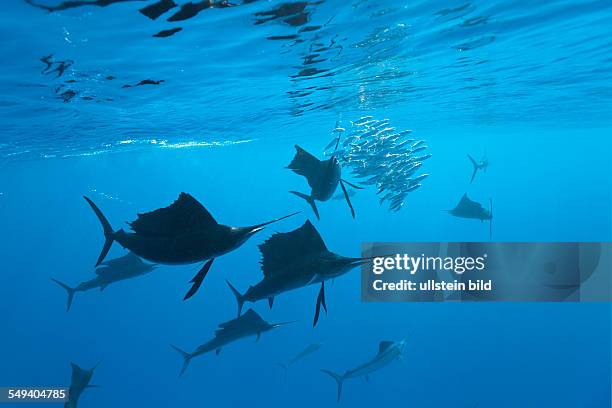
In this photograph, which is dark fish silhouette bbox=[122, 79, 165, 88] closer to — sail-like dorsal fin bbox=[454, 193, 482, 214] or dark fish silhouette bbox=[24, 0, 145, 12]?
dark fish silhouette bbox=[24, 0, 145, 12]

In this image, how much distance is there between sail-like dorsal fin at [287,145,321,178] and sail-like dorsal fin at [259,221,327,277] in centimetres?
162

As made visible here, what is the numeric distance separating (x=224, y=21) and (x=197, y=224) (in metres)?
5.90

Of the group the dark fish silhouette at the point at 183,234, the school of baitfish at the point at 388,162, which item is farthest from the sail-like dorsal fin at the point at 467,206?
the dark fish silhouette at the point at 183,234

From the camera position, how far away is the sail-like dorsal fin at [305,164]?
5.40 m

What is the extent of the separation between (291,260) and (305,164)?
72.4 inches

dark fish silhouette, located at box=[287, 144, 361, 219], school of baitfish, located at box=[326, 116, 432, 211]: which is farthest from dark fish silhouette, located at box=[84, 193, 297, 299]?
school of baitfish, located at box=[326, 116, 432, 211]

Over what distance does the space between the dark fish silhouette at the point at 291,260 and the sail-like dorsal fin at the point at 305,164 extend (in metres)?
1.62

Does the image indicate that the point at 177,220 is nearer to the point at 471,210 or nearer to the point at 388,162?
the point at 388,162

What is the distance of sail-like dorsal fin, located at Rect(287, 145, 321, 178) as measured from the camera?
5397mm

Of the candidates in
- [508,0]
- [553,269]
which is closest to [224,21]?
[508,0]

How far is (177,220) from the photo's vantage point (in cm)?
333

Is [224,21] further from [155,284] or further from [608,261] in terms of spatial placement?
[155,284]

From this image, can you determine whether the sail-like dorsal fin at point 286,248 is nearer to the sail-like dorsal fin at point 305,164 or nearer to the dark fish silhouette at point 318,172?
the dark fish silhouette at point 318,172

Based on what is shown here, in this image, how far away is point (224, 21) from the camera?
321 inches
